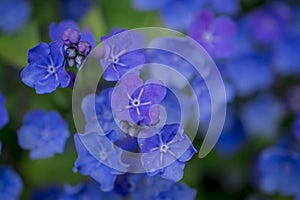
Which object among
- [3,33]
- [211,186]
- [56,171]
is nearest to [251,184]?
[211,186]

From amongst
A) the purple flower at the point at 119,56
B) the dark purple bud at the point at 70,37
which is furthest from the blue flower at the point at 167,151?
the dark purple bud at the point at 70,37

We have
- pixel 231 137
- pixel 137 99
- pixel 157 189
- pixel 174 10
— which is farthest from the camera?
pixel 231 137

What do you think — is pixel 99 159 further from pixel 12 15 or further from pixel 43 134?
pixel 12 15

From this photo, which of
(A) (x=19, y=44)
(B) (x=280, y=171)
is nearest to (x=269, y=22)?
(B) (x=280, y=171)

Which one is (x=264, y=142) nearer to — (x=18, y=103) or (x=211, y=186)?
(x=211, y=186)

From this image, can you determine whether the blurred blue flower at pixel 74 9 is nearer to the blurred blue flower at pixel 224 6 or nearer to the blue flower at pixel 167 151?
the blurred blue flower at pixel 224 6

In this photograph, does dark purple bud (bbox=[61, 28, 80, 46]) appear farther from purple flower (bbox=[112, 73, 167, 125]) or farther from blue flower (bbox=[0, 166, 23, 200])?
blue flower (bbox=[0, 166, 23, 200])

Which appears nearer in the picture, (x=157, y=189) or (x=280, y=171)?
(x=157, y=189)
